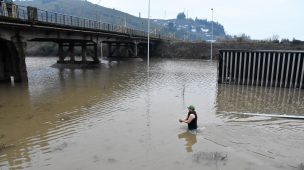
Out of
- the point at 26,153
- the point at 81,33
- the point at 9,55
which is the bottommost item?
the point at 26,153

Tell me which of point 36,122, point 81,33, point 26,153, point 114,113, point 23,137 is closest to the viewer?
point 26,153

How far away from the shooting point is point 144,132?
12070 mm

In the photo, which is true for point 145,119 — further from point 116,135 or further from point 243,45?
point 243,45

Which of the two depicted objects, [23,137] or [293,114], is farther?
[293,114]

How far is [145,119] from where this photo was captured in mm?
14117

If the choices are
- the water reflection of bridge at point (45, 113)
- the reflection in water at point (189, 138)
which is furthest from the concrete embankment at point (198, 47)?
the reflection in water at point (189, 138)

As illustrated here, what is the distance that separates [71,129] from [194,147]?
5249 millimetres

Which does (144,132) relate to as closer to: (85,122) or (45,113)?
(85,122)

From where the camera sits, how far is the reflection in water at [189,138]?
10.6 meters

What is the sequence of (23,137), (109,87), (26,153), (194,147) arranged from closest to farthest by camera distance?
(26,153)
(194,147)
(23,137)
(109,87)

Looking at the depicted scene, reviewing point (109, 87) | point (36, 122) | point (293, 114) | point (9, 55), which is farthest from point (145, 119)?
point (9, 55)

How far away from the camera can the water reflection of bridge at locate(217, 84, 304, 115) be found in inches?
655

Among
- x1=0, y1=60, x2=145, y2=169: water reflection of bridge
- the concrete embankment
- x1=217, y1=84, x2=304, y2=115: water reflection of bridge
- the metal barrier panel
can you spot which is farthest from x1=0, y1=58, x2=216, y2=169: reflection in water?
the concrete embankment

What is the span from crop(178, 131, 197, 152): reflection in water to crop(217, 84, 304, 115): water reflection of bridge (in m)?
4.95
